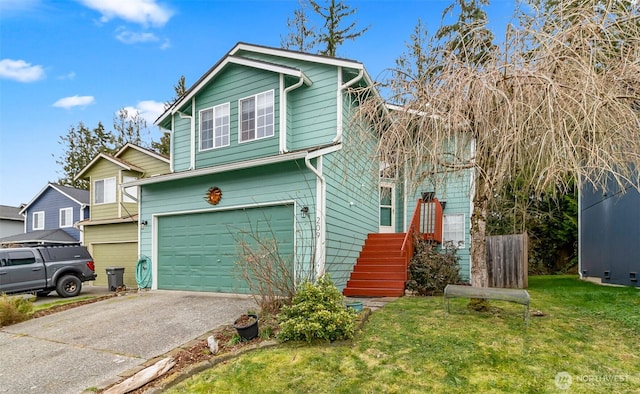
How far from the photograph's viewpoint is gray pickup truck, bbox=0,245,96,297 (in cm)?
1018

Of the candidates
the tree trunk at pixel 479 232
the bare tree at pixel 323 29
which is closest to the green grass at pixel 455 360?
the tree trunk at pixel 479 232

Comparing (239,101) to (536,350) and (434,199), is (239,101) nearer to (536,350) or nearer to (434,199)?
(434,199)

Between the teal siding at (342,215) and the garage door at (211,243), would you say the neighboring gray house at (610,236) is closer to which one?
the teal siding at (342,215)

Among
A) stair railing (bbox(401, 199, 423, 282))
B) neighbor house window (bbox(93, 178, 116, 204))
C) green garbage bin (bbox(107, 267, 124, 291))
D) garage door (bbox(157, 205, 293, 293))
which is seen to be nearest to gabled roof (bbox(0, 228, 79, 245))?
neighbor house window (bbox(93, 178, 116, 204))

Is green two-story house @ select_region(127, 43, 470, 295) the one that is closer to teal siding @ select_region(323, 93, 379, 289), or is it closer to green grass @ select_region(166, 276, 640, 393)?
teal siding @ select_region(323, 93, 379, 289)

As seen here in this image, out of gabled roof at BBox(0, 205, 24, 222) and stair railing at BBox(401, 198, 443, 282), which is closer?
stair railing at BBox(401, 198, 443, 282)

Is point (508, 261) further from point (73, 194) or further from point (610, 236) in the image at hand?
point (73, 194)

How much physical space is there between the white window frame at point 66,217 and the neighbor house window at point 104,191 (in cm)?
429

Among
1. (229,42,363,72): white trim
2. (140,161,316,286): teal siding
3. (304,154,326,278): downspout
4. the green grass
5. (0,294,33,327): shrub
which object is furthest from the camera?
(229,42,363,72): white trim

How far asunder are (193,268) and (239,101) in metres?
4.64

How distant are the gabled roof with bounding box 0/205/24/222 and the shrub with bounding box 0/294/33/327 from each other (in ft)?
80.9

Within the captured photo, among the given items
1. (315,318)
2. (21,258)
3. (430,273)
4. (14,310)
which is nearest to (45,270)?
(21,258)

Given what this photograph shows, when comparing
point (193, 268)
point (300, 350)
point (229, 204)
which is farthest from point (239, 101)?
point (300, 350)

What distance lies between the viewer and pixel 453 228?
11633 mm
